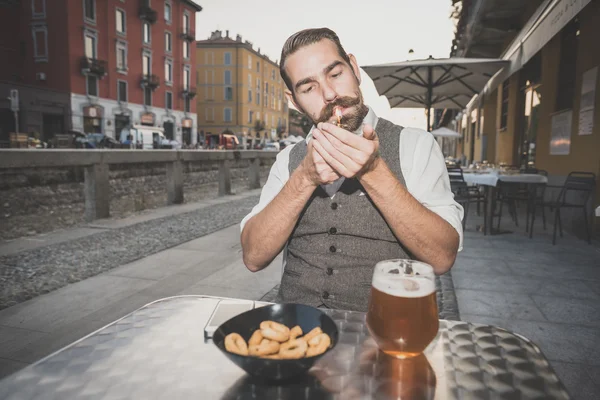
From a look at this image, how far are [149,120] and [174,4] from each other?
10.5 metres

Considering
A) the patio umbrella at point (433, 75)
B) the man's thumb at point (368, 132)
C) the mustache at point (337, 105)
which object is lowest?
the man's thumb at point (368, 132)

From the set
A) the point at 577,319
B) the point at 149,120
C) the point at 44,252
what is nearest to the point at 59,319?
the point at 44,252

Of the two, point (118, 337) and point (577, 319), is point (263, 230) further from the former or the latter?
point (577, 319)

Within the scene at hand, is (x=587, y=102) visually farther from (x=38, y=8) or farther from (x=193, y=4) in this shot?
(x=193, y=4)

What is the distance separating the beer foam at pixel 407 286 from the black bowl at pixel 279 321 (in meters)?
0.13

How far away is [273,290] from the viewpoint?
3133 millimetres

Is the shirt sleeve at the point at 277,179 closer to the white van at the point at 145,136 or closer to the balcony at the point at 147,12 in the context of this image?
the white van at the point at 145,136

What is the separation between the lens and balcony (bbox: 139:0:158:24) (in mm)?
28844

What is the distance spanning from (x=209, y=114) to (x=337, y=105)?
5167 cm

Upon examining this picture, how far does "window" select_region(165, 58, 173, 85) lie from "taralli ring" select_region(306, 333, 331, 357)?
1377 inches

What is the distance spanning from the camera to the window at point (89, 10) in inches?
956

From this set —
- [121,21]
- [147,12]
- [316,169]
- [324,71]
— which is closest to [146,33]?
[147,12]

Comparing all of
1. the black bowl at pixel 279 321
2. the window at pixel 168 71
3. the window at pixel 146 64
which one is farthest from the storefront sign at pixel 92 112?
the black bowl at pixel 279 321

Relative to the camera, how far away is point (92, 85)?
25.3 meters
